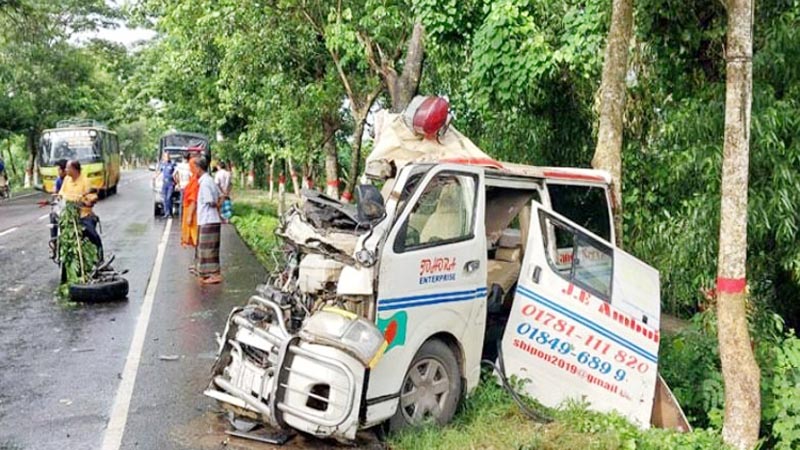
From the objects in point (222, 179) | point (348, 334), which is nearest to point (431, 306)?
point (348, 334)

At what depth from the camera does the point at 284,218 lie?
20.5 ft

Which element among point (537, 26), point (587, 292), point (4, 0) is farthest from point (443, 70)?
point (4, 0)

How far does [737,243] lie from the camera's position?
574 cm

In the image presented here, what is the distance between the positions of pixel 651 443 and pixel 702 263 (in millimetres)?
2482

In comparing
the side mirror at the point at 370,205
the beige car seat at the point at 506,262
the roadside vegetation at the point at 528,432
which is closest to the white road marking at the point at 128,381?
the roadside vegetation at the point at 528,432

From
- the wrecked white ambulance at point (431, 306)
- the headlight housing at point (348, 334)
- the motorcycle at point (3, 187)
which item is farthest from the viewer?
the motorcycle at point (3, 187)

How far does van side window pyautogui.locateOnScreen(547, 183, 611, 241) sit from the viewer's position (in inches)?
264

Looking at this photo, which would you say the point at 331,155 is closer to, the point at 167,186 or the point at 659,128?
the point at 167,186

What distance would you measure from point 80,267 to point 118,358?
3.16 meters

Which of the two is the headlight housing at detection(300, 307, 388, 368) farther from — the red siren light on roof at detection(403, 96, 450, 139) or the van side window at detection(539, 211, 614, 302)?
the red siren light on roof at detection(403, 96, 450, 139)

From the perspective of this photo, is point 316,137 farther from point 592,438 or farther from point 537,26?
point 592,438

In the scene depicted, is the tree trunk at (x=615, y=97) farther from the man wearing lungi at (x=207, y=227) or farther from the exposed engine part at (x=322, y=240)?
the man wearing lungi at (x=207, y=227)

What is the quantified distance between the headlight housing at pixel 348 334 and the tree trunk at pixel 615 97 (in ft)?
10.6

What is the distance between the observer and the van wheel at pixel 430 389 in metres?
5.50
